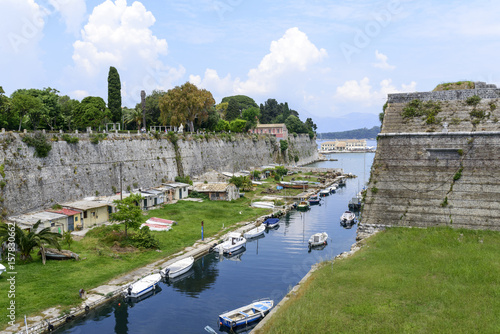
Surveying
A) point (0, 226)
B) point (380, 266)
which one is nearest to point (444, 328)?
point (380, 266)

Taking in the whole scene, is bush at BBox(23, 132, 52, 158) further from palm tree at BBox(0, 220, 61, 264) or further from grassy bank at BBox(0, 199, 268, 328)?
palm tree at BBox(0, 220, 61, 264)

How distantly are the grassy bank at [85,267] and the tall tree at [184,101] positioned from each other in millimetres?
29231

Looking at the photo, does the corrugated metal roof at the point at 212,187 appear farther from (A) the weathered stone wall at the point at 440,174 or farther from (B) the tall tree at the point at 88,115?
(A) the weathered stone wall at the point at 440,174

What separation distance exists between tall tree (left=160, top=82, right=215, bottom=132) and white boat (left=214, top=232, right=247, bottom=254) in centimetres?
3604

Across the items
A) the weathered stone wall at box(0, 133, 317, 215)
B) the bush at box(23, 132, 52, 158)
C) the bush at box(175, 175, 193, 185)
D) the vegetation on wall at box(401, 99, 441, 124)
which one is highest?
the vegetation on wall at box(401, 99, 441, 124)

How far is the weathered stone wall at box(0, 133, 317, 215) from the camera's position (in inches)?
1240

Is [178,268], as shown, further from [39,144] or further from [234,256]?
[39,144]

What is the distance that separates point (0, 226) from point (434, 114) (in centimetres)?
3117

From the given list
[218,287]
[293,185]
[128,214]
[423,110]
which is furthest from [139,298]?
[293,185]

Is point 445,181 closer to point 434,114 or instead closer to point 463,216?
point 463,216

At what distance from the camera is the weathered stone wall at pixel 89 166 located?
1240 inches

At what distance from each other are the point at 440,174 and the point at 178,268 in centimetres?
1858

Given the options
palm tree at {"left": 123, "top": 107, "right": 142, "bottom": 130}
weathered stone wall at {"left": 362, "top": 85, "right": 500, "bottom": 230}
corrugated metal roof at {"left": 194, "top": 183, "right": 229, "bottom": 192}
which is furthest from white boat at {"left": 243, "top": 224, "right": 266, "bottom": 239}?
palm tree at {"left": 123, "top": 107, "right": 142, "bottom": 130}

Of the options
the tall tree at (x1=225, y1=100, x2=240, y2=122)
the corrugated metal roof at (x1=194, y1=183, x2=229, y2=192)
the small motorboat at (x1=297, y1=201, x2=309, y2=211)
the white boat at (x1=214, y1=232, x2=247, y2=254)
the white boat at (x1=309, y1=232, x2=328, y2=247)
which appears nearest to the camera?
the white boat at (x1=214, y1=232, x2=247, y2=254)
